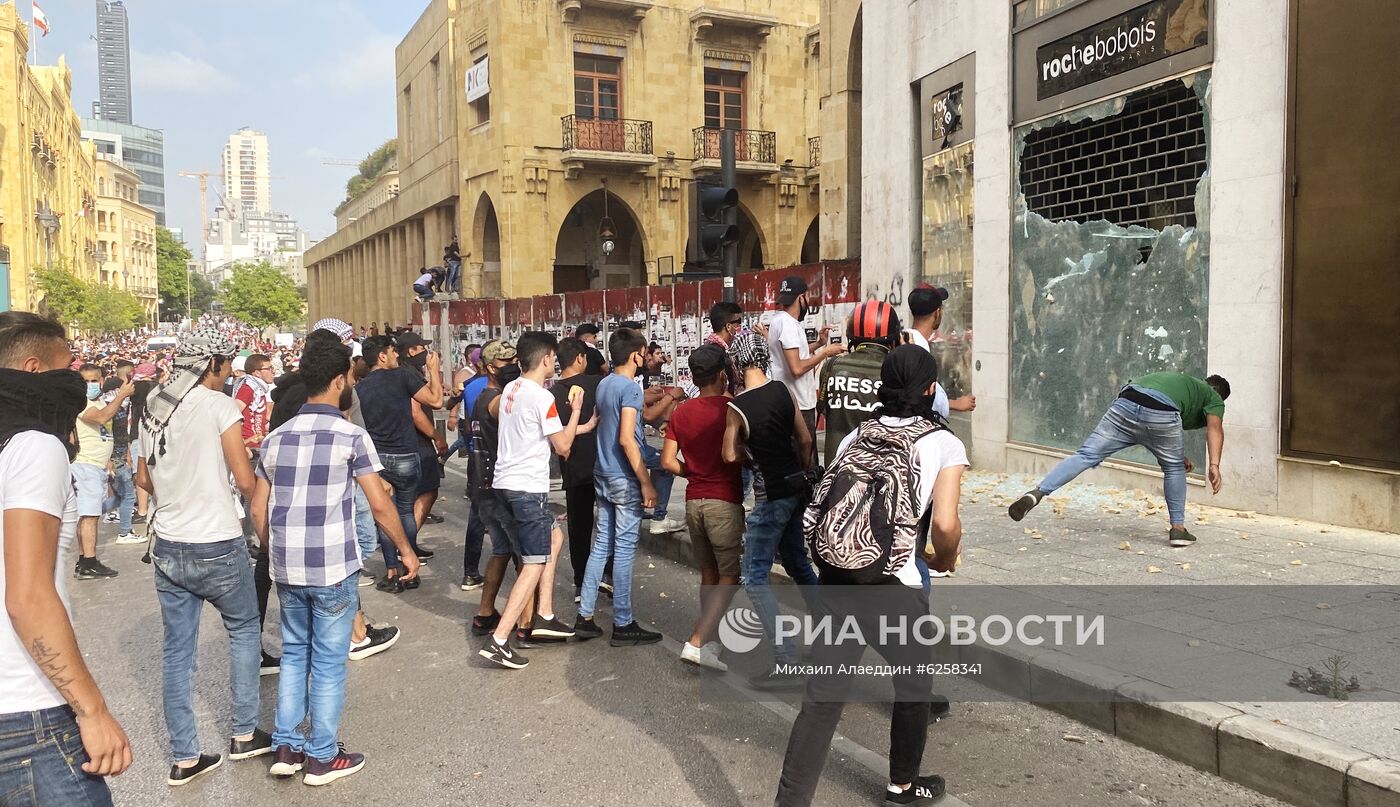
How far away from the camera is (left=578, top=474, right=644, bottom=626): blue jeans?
607 cm

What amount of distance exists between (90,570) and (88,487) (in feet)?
2.25

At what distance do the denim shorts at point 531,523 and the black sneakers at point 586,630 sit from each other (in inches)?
21.9

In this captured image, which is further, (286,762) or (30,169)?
(30,169)

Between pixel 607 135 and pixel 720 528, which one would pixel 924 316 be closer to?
pixel 720 528

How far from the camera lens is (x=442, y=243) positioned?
3372 cm

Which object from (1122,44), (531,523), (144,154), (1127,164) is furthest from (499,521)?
(144,154)

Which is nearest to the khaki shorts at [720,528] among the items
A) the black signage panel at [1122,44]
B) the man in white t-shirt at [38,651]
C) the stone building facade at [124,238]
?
the man in white t-shirt at [38,651]

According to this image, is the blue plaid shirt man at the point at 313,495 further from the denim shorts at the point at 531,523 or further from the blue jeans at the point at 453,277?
the blue jeans at the point at 453,277

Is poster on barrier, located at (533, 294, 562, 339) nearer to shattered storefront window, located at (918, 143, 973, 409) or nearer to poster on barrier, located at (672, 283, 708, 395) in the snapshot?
poster on barrier, located at (672, 283, 708, 395)

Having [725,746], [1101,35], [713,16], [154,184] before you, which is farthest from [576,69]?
[154,184]

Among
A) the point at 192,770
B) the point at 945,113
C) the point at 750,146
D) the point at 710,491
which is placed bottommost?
the point at 192,770

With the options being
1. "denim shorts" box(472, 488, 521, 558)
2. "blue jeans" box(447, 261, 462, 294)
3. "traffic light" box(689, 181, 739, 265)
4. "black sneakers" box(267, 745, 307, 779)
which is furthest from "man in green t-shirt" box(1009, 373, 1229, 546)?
"blue jeans" box(447, 261, 462, 294)

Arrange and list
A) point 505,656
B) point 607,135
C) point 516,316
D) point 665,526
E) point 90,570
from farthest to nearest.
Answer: point 607,135, point 516,316, point 665,526, point 90,570, point 505,656

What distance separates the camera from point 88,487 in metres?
8.46
